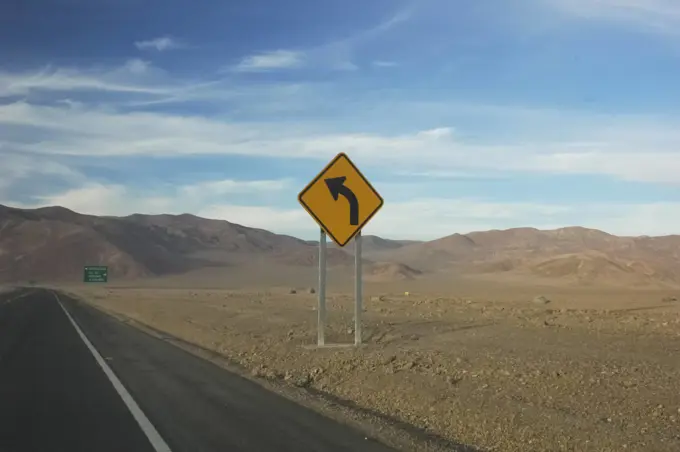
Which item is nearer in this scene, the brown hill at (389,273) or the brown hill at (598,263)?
the brown hill at (598,263)

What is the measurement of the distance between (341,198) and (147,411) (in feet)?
27.1

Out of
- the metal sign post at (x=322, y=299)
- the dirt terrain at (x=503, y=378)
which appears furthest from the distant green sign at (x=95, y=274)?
the metal sign post at (x=322, y=299)

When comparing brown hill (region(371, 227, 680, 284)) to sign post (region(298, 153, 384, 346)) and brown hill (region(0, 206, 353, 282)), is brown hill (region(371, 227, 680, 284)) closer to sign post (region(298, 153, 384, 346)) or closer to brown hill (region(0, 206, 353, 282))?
brown hill (region(0, 206, 353, 282))

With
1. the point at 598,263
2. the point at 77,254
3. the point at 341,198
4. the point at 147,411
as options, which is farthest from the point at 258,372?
the point at 77,254

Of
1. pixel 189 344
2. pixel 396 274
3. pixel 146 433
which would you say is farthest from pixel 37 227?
pixel 146 433

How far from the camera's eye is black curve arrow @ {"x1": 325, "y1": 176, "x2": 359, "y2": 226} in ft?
59.9

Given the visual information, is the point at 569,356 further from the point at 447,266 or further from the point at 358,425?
the point at 447,266

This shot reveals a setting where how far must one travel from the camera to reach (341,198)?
18.3 meters

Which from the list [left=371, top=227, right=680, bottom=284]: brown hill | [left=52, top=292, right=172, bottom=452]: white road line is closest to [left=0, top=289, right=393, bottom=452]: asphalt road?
[left=52, top=292, right=172, bottom=452]: white road line

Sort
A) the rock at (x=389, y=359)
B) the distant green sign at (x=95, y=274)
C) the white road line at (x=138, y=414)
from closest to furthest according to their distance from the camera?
the white road line at (x=138, y=414)
the rock at (x=389, y=359)
the distant green sign at (x=95, y=274)

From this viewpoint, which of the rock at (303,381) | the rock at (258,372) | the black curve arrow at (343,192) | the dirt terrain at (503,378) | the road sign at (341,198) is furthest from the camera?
Result: the black curve arrow at (343,192)

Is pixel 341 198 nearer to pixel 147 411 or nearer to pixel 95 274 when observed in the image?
pixel 147 411

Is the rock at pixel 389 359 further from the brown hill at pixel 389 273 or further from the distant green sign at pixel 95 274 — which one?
the brown hill at pixel 389 273

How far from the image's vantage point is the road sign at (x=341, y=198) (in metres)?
18.1
